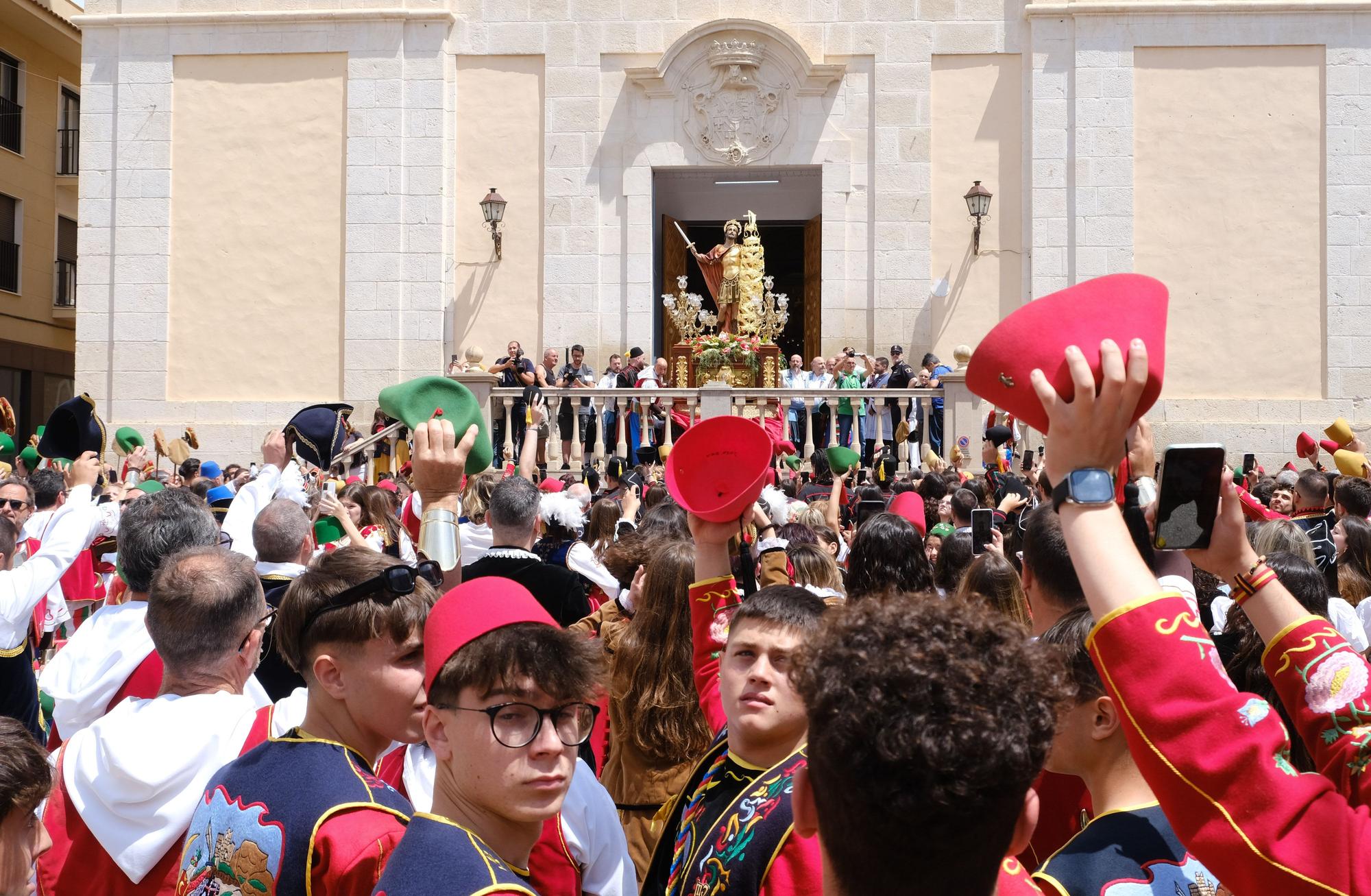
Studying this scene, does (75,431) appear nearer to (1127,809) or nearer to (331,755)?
(331,755)

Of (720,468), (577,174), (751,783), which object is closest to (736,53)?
(577,174)

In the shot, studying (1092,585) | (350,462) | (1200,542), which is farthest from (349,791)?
(350,462)

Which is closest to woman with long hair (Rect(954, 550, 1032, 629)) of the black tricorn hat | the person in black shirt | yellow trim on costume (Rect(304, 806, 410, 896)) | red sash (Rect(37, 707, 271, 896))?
the person in black shirt

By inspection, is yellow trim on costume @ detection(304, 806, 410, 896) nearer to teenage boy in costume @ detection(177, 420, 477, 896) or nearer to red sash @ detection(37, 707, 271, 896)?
teenage boy in costume @ detection(177, 420, 477, 896)

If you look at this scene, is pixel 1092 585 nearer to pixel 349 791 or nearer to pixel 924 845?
pixel 924 845

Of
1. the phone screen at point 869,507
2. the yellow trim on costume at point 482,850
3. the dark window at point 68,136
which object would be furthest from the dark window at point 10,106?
the yellow trim on costume at point 482,850

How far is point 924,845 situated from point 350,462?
1509cm

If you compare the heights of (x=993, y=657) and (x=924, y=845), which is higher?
(x=993, y=657)

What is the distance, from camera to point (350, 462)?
16.2 meters

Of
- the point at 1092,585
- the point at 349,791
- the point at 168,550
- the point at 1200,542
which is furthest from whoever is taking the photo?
the point at 168,550

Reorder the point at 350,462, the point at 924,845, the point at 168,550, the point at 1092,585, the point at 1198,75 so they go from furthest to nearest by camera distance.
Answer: the point at 1198,75 < the point at 350,462 < the point at 168,550 < the point at 1092,585 < the point at 924,845

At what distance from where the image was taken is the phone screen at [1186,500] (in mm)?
2266

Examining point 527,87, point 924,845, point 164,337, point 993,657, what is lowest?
point 924,845

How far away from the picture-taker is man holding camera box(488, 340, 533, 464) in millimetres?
17062
